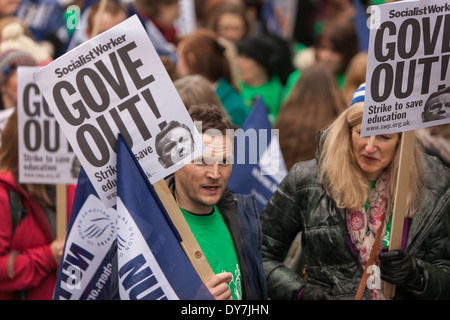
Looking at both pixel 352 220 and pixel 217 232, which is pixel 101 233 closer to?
pixel 217 232

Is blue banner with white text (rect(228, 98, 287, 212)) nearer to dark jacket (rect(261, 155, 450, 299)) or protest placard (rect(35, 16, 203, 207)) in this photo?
dark jacket (rect(261, 155, 450, 299))

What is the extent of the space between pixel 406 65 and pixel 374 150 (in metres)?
0.45

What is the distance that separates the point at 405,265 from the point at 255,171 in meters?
1.68

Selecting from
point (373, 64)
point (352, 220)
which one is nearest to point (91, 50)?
point (373, 64)

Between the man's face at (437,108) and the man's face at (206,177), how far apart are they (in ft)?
3.22

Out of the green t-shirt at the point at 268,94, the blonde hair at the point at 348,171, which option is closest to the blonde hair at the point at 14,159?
the blonde hair at the point at 348,171

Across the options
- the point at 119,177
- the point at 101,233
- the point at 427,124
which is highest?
the point at 427,124

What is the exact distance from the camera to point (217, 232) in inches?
149

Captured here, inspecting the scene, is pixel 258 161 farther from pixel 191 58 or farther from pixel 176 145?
pixel 191 58

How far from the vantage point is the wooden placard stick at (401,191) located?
3795mm

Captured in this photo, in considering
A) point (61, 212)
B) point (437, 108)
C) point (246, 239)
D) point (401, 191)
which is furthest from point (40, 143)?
point (437, 108)

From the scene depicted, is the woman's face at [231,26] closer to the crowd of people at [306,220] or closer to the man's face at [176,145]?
the crowd of people at [306,220]

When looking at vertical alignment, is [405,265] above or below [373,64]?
below
